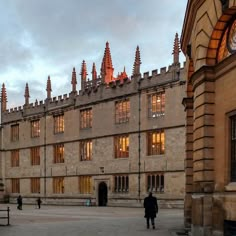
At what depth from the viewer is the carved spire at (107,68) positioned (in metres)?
51.5

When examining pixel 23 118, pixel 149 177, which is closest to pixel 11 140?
pixel 23 118

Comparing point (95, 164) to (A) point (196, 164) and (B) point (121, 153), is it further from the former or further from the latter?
(A) point (196, 164)

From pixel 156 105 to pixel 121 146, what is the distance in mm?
5506

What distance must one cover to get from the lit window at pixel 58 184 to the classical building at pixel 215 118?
129 feet

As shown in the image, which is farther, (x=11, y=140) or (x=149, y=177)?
(x=11, y=140)

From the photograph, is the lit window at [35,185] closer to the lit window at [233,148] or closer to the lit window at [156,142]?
the lit window at [156,142]

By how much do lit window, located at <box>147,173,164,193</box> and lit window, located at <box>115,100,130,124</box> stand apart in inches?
231

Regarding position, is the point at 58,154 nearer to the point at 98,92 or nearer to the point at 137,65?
the point at 98,92

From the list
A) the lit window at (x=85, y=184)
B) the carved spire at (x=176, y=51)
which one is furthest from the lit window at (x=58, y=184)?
the carved spire at (x=176, y=51)

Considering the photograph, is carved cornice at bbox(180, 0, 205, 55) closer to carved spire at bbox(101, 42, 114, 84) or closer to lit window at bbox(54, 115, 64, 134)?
carved spire at bbox(101, 42, 114, 84)

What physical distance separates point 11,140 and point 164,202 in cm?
2602

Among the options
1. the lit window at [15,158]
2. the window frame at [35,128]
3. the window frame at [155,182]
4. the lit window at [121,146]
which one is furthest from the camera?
the lit window at [15,158]

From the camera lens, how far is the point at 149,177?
150 ft

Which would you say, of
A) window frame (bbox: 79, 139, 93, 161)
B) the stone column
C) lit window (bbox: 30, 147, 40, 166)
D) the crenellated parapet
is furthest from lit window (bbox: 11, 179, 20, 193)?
the stone column
